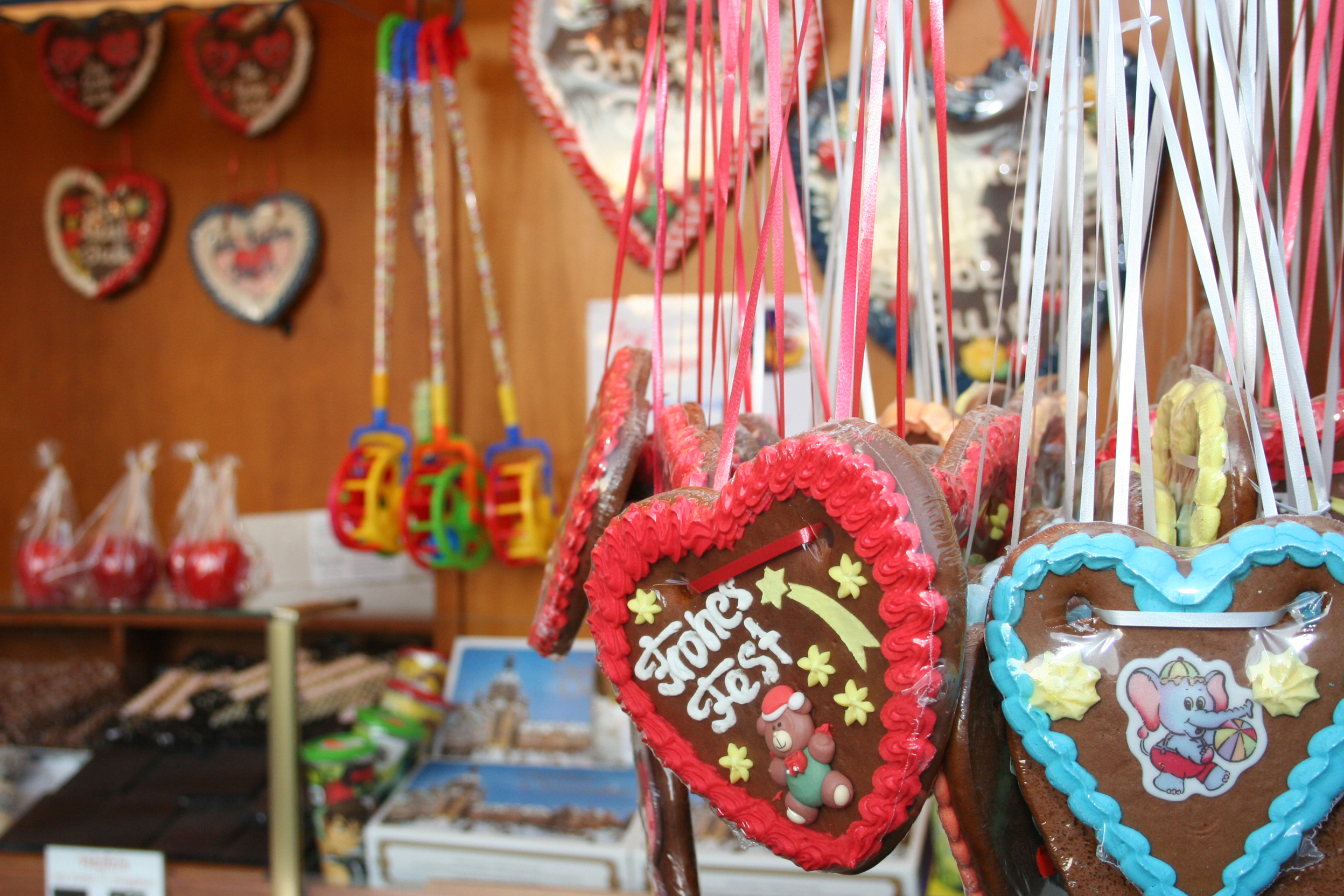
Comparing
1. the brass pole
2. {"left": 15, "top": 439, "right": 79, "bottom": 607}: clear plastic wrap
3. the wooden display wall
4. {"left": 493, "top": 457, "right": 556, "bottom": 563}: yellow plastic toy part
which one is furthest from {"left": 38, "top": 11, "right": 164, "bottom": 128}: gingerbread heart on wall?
the brass pole

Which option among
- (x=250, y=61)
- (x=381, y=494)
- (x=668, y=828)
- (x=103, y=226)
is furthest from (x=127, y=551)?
(x=668, y=828)

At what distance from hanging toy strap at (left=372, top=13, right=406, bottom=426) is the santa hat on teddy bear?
1358mm

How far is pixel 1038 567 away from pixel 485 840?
3.61ft

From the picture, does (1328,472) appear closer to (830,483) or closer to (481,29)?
(830,483)

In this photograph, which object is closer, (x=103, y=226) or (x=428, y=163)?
(x=428, y=163)

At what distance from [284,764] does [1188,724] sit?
1189mm

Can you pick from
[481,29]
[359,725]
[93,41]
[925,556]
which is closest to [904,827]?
[925,556]

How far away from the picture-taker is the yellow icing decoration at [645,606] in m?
0.40

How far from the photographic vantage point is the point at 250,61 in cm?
187

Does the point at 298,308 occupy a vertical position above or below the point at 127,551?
above

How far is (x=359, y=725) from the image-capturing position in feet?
4.63

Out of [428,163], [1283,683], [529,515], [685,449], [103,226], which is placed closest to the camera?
[1283,683]

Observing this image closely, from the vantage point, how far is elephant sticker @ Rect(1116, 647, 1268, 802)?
0.33 metres

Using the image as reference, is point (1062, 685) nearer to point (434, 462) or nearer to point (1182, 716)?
point (1182, 716)
